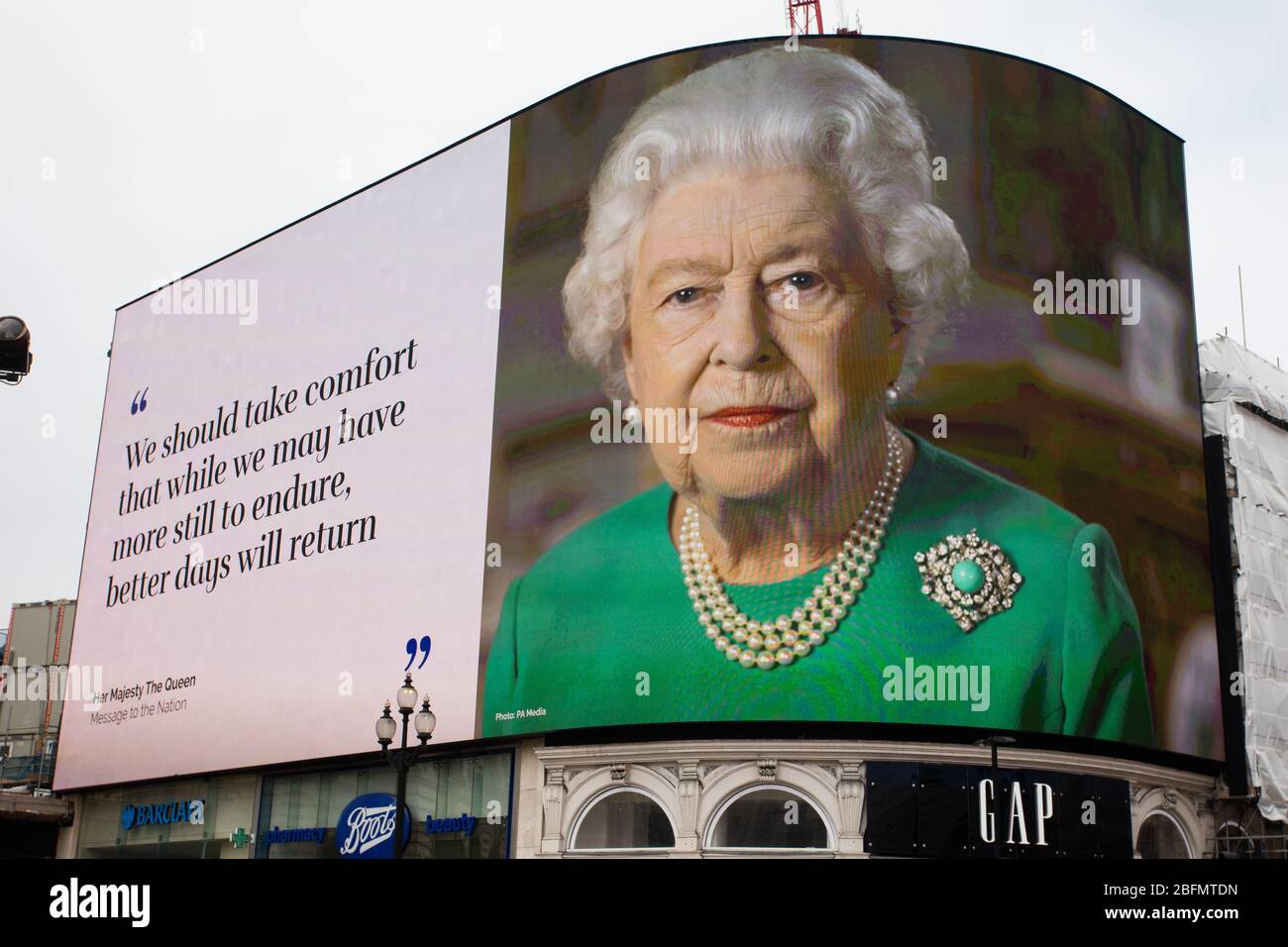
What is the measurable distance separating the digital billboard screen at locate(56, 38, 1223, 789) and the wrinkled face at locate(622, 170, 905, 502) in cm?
7

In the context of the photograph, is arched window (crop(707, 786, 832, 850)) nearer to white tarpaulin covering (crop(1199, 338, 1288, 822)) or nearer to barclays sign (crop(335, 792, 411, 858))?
barclays sign (crop(335, 792, 411, 858))

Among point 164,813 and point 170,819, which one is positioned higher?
point 164,813

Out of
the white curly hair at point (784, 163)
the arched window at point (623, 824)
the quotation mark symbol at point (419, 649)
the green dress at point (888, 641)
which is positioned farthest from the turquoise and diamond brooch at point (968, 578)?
the quotation mark symbol at point (419, 649)

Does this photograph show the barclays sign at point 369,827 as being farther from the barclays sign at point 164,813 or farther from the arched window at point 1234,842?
the arched window at point 1234,842

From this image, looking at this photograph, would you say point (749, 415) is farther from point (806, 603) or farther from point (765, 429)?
point (806, 603)

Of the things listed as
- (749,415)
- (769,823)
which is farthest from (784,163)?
(769,823)

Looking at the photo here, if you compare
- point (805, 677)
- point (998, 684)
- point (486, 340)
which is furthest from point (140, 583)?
point (998, 684)

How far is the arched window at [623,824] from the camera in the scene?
28766 mm

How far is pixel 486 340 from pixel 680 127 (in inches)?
267

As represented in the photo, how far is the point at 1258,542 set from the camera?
35.3m

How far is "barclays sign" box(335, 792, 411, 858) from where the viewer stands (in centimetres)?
3322

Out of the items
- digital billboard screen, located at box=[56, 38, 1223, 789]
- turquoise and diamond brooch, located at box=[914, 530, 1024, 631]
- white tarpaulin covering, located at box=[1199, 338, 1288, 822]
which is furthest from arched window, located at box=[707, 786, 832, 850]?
white tarpaulin covering, located at box=[1199, 338, 1288, 822]

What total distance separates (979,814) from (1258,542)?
1190 cm
